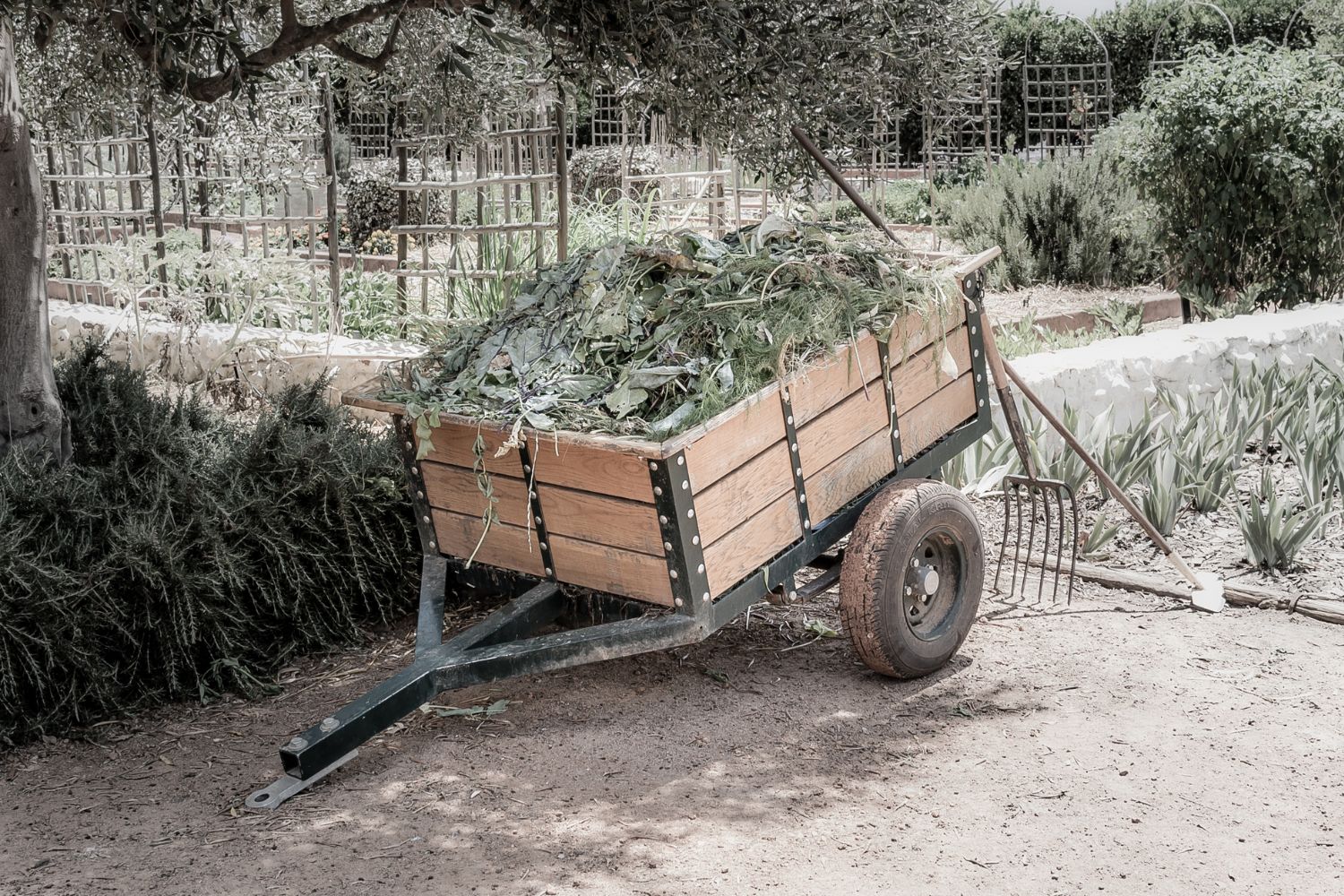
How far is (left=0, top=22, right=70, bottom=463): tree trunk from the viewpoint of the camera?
13.8ft

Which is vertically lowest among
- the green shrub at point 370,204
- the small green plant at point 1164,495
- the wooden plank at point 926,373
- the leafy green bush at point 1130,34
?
the small green plant at point 1164,495

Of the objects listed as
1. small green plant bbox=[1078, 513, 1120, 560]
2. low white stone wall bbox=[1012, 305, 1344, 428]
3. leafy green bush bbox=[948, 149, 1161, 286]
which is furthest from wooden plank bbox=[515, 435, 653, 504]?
leafy green bush bbox=[948, 149, 1161, 286]

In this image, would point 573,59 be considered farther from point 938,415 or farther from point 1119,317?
point 1119,317

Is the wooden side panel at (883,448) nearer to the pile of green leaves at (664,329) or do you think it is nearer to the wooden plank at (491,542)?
the pile of green leaves at (664,329)

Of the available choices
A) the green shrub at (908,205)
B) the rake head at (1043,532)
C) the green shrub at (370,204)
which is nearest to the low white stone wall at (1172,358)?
the rake head at (1043,532)

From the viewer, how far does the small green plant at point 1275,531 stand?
453cm

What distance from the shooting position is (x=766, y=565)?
334 centimetres

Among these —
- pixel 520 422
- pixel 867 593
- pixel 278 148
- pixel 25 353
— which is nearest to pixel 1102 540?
pixel 867 593

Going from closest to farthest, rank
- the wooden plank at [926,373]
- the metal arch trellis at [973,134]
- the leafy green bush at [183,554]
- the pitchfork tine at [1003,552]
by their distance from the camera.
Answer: the leafy green bush at [183,554], the wooden plank at [926,373], the pitchfork tine at [1003,552], the metal arch trellis at [973,134]

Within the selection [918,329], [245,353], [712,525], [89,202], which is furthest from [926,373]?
[89,202]

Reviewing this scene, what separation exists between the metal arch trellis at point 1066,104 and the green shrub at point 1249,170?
448 centimetres

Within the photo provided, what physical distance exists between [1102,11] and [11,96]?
65.6 feet

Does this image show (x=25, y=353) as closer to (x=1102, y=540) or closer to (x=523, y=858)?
(x=523, y=858)

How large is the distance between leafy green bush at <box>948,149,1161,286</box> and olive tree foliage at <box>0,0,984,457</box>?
269 inches
